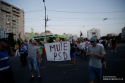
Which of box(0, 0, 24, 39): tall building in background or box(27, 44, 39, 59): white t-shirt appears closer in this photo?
box(27, 44, 39, 59): white t-shirt

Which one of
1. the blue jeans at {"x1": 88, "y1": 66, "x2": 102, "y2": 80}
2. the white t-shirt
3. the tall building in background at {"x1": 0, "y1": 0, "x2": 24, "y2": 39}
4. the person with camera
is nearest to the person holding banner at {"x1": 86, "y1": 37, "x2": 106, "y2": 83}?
the blue jeans at {"x1": 88, "y1": 66, "x2": 102, "y2": 80}

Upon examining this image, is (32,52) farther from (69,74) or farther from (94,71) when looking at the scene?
(94,71)

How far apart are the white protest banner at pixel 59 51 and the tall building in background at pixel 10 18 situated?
5744cm

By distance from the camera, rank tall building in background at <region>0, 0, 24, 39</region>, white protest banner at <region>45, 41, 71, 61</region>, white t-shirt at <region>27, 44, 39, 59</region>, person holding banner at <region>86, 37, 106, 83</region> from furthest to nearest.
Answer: tall building in background at <region>0, 0, 24, 39</region>
white protest banner at <region>45, 41, 71, 61</region>
white t-shirt at <region>27, 44, 39, 59</region>
person holding banner at <region>86, 37, 106, 83</region>

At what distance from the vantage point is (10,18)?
6738cm

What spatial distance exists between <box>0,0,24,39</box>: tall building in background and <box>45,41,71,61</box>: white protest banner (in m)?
57.4

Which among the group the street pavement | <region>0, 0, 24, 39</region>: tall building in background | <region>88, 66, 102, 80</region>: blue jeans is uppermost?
<region>0, 0, 24, 39</region>: tall building in background

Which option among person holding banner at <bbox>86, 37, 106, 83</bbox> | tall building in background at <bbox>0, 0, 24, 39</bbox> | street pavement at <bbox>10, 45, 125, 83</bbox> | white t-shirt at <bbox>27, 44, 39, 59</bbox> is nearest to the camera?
person holding banner at <bbox>86, 37, 106, 83</bbox>

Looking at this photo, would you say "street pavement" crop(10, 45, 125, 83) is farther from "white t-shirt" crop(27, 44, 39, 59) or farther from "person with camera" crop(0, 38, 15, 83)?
"person with camera" crop(0, 38, 15, 83)

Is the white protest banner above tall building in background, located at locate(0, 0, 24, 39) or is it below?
below

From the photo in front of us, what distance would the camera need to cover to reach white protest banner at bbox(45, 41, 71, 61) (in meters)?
7.84

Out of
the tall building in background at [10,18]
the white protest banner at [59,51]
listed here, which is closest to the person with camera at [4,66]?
the white protest banner at [59,51]

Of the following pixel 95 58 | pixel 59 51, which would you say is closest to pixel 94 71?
pixel 95 58

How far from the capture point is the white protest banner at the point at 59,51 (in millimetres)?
7838
